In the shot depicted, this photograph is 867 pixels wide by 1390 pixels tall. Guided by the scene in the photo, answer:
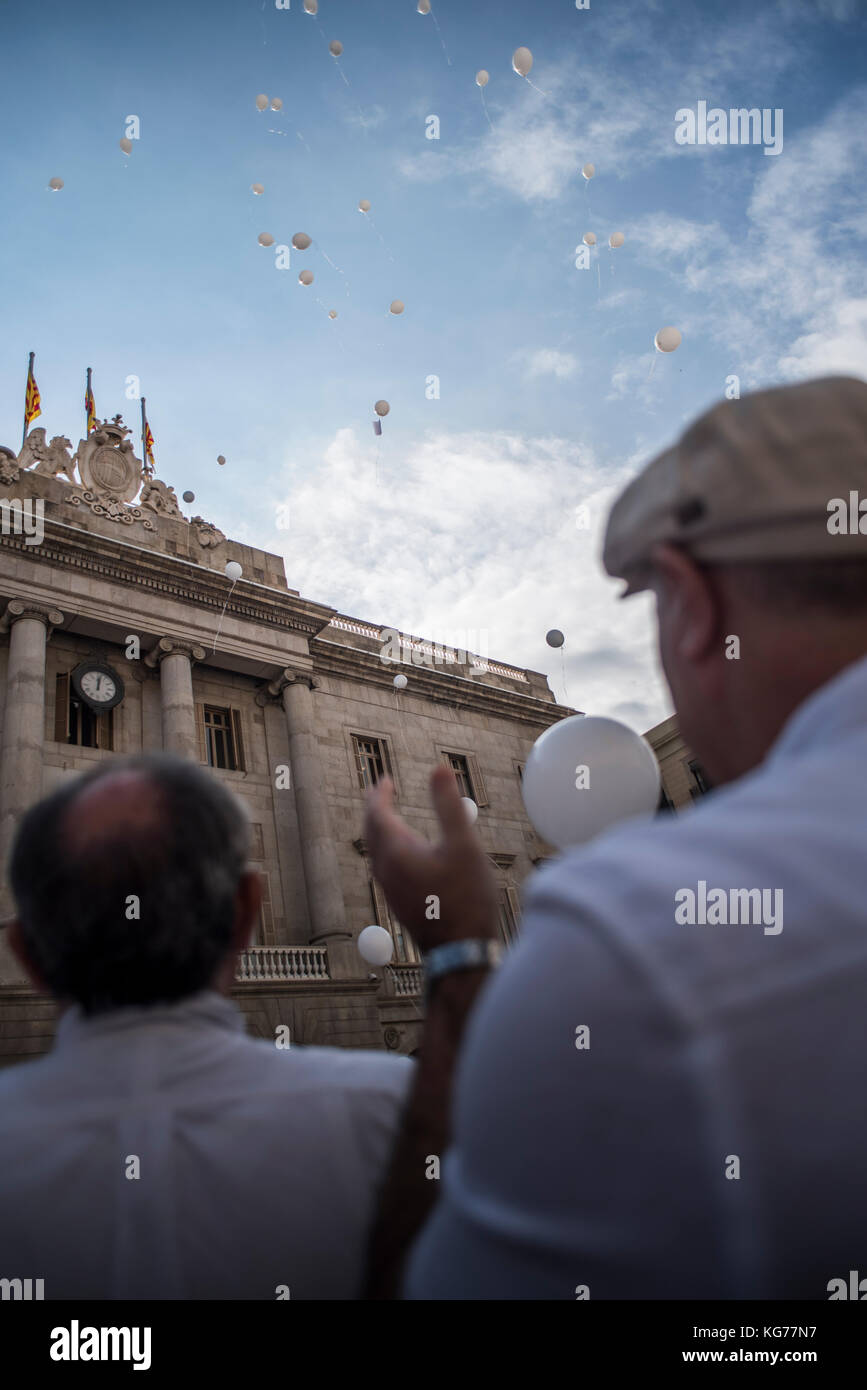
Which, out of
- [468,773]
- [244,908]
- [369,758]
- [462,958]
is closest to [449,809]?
[462,958]

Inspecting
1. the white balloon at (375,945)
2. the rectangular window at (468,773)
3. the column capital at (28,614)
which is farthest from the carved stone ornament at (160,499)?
the white balloon at (375,945)

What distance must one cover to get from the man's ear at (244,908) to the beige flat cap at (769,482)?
1042 millimetres

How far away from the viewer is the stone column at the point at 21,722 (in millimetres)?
13281

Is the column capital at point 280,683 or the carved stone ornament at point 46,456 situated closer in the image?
the carved stone ornament at point 46,456

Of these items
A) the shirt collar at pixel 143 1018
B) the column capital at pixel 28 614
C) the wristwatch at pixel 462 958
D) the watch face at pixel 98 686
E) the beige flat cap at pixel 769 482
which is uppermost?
the column capital at pixel 28 614

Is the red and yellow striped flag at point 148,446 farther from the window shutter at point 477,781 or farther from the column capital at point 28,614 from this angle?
the window shutter at point 477,781

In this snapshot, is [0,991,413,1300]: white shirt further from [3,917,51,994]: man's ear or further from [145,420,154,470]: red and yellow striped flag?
[145,420,154,470]: red and yellow striped flag

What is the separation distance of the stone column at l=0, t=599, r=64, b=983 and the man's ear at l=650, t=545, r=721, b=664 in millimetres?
13454

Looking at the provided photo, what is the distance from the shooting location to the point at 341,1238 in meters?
1.48

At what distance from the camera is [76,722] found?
16484mm

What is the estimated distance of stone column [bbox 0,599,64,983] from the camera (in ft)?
43.6

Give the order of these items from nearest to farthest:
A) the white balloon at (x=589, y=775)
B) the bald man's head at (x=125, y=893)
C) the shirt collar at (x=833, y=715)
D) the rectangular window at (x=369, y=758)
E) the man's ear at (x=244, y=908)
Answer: the shirt collar at (x=833, y=715) → the bald man's head at (x=125, y=893) → the man's ear at (x=244, y=908) → the white balloon at (x=589, y=775) → the rectangular window at (x=369, y=758)

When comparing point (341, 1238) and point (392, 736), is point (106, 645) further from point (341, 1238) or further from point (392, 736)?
Result: point (341, 1238)

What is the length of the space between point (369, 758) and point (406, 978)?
5.74m
